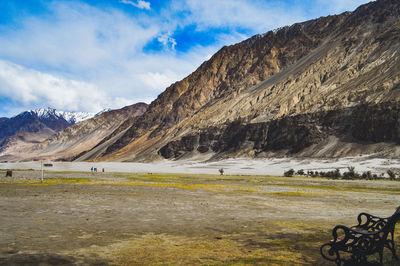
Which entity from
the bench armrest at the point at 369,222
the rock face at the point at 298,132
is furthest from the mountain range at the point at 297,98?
the bench armrest at the point at 369,222

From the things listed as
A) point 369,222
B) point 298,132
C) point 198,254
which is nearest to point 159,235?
point 198,254

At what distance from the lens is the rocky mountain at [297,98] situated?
89.8 meters

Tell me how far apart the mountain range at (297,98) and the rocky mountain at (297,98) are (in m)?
0.34

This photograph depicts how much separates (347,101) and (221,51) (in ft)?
366

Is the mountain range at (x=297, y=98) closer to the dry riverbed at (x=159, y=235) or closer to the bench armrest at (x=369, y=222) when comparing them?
the dry riverbed at (x=159, y=235)

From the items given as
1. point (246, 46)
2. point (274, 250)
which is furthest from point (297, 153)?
point (246, 46)

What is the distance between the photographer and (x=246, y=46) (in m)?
190

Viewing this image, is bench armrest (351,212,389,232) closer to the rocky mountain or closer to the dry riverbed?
the dry riverbed

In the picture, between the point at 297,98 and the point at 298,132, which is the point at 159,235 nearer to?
the point at 298,132

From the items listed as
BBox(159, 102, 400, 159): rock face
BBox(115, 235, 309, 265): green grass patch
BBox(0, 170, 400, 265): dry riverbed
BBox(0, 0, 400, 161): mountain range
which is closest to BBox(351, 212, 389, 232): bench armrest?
BBox(0, 170, 400, 265): dry riverbed

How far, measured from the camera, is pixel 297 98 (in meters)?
115

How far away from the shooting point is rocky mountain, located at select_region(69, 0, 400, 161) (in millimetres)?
89812

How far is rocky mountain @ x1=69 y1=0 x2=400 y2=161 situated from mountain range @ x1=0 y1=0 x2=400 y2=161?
34 centimetres

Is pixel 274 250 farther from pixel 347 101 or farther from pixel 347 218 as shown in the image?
pixel 347 101
